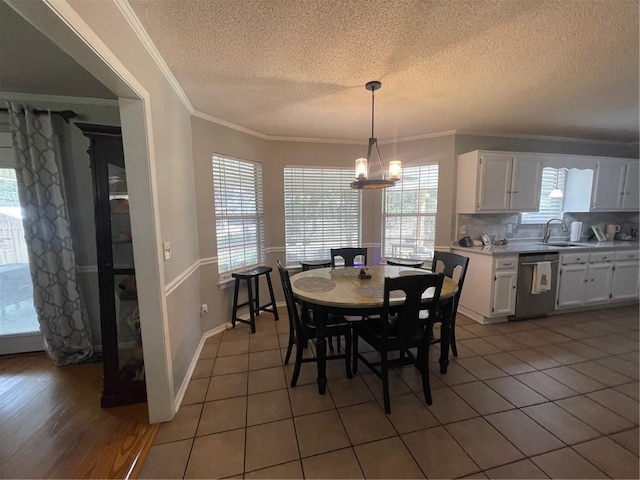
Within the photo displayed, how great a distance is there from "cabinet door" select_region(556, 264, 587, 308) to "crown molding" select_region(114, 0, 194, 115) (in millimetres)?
4843

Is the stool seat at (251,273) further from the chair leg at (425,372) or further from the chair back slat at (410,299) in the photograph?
the chair leg at (425,372)

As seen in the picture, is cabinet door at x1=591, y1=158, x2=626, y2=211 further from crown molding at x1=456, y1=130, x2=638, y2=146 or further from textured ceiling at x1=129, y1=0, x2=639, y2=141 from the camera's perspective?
textured ceiling at x1=129, y1=0, x2=639, y2=141

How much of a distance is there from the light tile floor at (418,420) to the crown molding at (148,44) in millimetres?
2462

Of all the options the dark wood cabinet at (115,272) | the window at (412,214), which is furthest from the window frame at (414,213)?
the dark wood cabinet at (115,272)

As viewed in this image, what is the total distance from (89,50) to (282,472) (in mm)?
2261

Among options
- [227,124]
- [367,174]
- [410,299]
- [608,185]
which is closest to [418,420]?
[410,299]

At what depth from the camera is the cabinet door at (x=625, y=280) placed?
12.0 ft

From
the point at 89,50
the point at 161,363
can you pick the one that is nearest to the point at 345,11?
the point at 89,50

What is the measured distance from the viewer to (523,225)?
4.03 meters

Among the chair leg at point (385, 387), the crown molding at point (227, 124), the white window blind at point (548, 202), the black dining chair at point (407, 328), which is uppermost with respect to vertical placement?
the crown molding at point (227, 124)

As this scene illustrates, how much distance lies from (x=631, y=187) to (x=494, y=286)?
10.2ft

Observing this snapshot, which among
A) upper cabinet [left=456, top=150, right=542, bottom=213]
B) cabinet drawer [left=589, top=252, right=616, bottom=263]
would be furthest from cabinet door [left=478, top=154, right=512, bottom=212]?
cabinet drawer [left=589, top=252, right=616, bottom=263]

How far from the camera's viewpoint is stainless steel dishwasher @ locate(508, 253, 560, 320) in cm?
328

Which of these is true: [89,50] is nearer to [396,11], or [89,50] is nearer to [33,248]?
[396,11]
